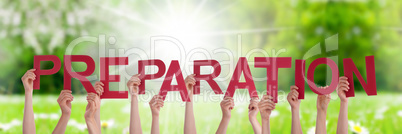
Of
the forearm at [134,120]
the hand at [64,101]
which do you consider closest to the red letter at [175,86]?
the forearm at [134,120]

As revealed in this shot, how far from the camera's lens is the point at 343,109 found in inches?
55.5

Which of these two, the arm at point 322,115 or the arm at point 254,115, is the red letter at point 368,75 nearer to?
the arm at point 322,115

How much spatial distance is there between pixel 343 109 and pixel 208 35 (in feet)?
6.29

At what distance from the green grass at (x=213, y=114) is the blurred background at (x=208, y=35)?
2 centimetres

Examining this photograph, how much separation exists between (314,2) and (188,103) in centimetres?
287

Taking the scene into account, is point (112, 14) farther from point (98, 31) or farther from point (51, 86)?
point (51, 86)

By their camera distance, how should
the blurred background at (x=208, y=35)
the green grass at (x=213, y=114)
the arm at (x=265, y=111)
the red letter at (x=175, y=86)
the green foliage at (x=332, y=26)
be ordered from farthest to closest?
the green foliage at (x=332, y=26) → the blurred background at (x=208, y=35) → the green grass at (x=213, y=114) → the red letter at (x=175, y=86) → the arm at (x=265, y=111)

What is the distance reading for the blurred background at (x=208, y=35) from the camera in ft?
10.3

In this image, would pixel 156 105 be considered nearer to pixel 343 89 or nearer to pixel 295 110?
pixel 295 110

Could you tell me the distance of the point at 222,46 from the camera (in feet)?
10.8

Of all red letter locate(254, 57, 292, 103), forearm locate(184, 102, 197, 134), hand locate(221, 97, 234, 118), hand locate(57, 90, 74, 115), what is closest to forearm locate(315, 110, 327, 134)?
red letter locate(254, 57, 292, 103)

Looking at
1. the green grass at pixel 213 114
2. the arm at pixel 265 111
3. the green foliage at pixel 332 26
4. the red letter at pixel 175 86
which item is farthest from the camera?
the green foliage at pixel 332 26

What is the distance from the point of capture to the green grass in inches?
101

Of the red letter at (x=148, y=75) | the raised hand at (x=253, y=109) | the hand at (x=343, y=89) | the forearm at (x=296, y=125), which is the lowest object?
the forearm at (x=296, y=125)
